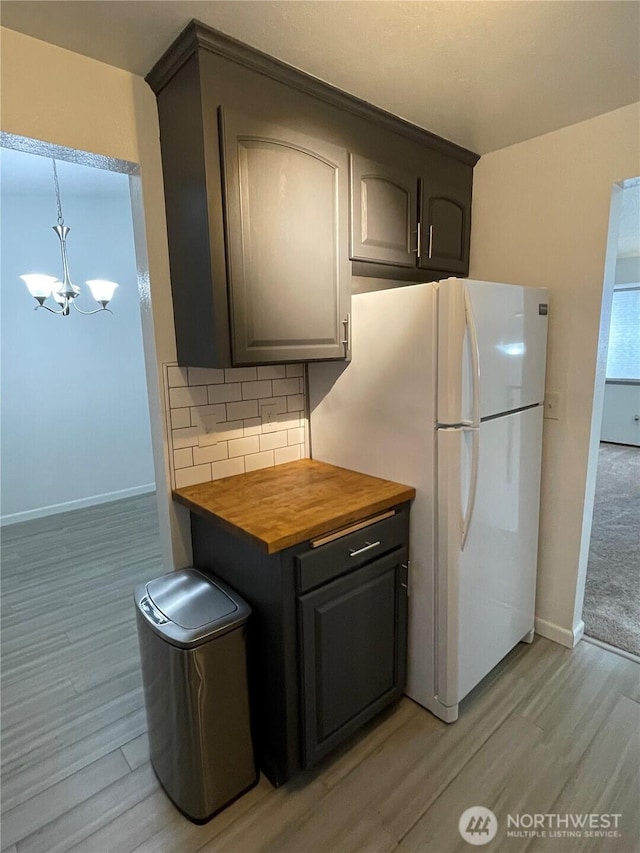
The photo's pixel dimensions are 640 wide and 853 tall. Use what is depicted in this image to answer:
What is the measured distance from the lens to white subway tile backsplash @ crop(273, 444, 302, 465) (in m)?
2.15

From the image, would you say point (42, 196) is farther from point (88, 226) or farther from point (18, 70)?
point (18, 70)

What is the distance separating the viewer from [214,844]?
4.59 ft

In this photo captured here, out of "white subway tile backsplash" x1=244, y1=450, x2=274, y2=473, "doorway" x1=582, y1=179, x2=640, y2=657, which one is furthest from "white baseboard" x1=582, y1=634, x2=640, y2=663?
"white subway tile backsplash" x1=244, y1=450, x2=274, y2=473

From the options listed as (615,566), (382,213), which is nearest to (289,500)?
(382,213)

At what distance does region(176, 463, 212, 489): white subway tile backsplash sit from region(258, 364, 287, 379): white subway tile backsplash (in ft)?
1.52

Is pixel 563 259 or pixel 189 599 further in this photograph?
pixel 563 259

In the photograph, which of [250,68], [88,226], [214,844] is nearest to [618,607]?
[214,844]

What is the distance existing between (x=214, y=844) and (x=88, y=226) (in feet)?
14.1

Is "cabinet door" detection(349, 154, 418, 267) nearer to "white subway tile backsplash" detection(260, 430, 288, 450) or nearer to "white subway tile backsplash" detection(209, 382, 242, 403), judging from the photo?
"white subway tile backsplash" detection(209, 382, 242, 403)

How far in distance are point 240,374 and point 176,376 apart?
29 centimetres

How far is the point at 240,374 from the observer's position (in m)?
1.98

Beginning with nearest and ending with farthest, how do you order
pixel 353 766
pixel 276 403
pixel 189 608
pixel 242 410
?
pixel 189 608
pixel 353 766
pixel 242 410
pixel 276 403

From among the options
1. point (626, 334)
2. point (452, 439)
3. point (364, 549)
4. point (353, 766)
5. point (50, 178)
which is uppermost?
point (50, 178)

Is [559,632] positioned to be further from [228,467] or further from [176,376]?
[176,376]
